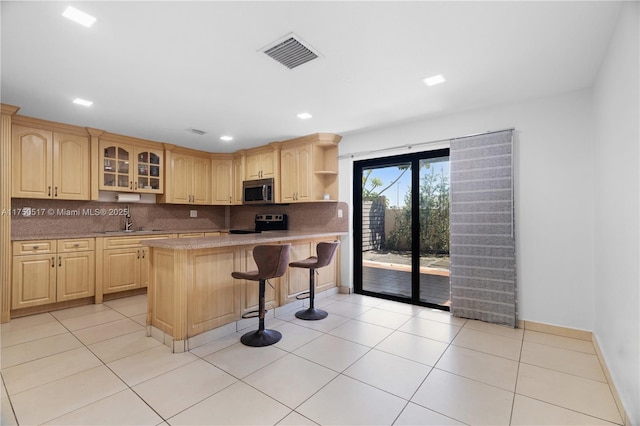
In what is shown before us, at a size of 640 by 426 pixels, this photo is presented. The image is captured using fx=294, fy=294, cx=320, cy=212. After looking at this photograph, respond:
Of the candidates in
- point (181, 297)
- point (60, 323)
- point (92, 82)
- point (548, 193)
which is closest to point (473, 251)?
point (548, 193)

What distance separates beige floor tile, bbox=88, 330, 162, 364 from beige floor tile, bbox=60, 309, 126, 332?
0.65m

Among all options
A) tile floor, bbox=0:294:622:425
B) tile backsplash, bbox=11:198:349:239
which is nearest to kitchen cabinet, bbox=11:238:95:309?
tile backsplash, bbox=11:198:349:239

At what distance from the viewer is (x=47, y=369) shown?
2.31 meters

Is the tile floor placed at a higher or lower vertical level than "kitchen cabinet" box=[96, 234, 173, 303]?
lower

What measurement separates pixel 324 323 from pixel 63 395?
7.35ft

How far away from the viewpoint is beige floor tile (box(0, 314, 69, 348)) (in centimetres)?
283

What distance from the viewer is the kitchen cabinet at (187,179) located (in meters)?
5.17

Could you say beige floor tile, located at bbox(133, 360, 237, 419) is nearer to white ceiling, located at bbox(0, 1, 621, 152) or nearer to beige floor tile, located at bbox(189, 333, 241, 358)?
beige floor tile, located at bbox(189, 333, 241, 358)

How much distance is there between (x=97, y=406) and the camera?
1863 millimetres

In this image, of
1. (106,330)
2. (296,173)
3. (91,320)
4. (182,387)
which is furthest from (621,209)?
(91,320)

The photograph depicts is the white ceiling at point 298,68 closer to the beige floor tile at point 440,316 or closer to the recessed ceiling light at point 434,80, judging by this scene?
the recessed ceiling light at point 434,80

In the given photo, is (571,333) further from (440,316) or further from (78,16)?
(78,16)

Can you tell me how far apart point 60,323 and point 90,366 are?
1467 millimetres

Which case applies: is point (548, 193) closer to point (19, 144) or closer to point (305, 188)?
point (305, 188)
